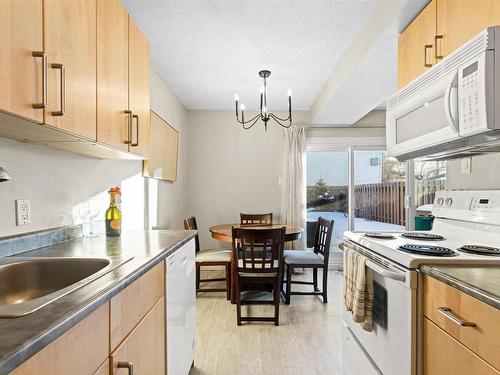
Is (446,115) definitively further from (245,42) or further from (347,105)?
(347,105)

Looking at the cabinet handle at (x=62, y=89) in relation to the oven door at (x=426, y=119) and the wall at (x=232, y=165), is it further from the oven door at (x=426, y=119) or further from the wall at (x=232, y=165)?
the wall at (x=232, y=165)

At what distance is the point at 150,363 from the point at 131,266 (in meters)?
0.43

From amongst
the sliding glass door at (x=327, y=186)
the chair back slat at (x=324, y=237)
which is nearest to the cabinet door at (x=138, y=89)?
the chair back slat at (x=324, y=237)

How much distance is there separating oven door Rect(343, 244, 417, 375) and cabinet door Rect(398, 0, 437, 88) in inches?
46.2

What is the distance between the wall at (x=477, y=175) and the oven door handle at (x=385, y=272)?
83 cm

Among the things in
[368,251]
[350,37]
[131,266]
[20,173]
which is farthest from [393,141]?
Answer: [20,173]

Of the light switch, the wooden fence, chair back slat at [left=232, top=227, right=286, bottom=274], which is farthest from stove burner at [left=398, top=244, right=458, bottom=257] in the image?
the wooden fence

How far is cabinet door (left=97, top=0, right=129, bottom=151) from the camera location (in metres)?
1.45

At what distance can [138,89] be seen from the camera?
195cm

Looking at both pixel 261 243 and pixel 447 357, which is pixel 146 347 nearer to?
pixel 447 357

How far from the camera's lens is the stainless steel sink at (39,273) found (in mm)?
1211

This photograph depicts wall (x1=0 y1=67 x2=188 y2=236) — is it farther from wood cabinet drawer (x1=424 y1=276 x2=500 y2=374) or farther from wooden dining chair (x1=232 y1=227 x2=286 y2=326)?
wood cabinet drawer (x1=424 y1=276 x2=500 y2=374)

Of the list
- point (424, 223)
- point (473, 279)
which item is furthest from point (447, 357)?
point (424, 223)

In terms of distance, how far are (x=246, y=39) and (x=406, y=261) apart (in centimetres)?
211
